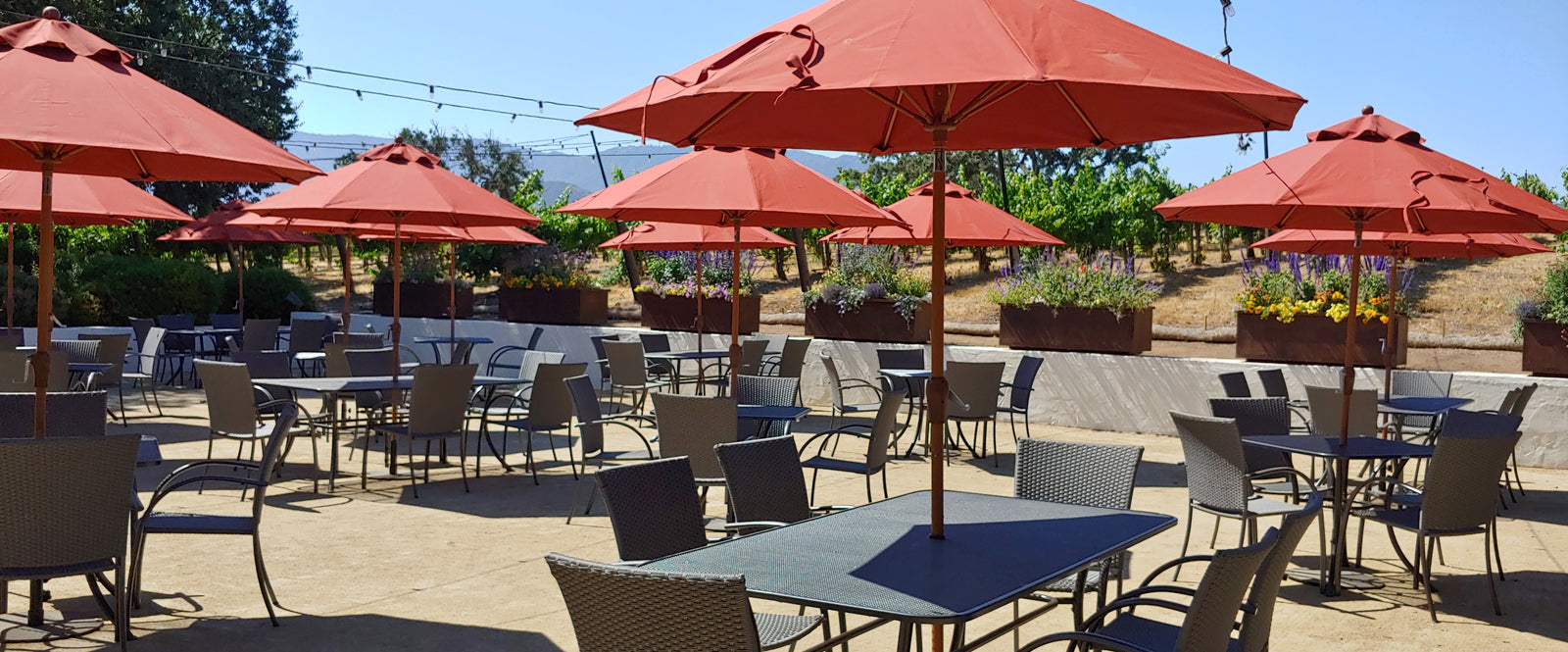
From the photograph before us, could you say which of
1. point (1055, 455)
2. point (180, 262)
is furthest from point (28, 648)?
point (180, 262)

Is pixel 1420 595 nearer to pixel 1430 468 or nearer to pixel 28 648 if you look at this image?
pixel 1430 468

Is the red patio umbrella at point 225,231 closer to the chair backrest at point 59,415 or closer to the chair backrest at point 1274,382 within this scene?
the chair backrest at point 59,415

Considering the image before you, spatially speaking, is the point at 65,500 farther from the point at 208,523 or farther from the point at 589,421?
the point at 589,421

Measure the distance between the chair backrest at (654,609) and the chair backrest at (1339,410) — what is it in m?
5.57

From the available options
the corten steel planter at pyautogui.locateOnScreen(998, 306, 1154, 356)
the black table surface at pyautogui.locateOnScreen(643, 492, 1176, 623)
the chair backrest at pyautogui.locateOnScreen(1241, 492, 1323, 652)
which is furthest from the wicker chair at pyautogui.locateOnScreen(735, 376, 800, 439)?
the corten steel planter at pyautogui.locateOnScreen(998, 306, 1154, 356)

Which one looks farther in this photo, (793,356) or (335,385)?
(793,356)

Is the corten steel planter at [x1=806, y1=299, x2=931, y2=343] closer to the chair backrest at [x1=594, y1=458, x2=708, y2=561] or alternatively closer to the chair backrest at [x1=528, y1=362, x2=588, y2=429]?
the chair backrest at [x1=528, y1=362, x2=588, y2=429]

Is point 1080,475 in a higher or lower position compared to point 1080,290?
lower

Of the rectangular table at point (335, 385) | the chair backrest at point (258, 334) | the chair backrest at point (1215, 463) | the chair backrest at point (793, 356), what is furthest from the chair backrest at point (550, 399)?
the chair backrest at point (258, 334)

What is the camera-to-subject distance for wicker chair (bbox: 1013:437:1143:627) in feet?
13.5

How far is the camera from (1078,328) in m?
12.0

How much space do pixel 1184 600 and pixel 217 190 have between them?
2587 cm

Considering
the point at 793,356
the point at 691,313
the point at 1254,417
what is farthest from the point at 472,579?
the point at 691,313

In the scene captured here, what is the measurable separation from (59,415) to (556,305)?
444 inches
